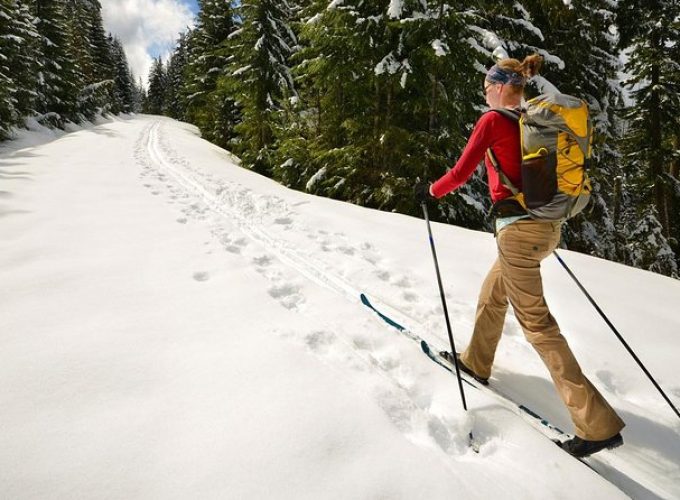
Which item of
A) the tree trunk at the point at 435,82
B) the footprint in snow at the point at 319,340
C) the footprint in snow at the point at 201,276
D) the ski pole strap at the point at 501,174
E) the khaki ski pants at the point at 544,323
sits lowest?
A: the footprint in snow at the point at 319,340

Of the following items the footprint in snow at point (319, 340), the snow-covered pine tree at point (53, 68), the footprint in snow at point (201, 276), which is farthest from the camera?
the snow-covered pine tree at point (53, 68)

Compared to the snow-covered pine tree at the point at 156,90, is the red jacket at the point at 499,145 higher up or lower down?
Result: lower down

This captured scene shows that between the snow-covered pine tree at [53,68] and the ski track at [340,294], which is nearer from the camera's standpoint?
the ski track at [340,294]

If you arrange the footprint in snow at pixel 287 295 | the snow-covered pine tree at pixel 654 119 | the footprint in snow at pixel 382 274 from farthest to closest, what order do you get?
the snow-covered pine tree at pixel 654 119, the footprint in snow at pixel 382 274, the footprint in snow at pixel 287 295

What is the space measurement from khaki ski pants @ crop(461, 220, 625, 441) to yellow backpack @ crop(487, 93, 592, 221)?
0.21m

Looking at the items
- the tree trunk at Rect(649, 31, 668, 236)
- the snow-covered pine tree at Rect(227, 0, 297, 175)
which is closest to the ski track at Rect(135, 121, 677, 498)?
the snow-covered pine tree at Rect(227, 0, 297, 175)

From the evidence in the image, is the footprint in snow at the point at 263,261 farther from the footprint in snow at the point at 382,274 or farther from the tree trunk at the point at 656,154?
the tree trunk at the point at 656,154

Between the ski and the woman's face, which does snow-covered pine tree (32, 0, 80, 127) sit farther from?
the woman's face

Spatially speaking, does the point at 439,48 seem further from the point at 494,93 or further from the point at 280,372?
the point at 280,372

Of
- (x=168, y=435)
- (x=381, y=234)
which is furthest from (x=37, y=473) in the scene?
(x=381, y=234)

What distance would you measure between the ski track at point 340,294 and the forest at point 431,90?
309cm

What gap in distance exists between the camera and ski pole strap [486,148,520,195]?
8.17ft

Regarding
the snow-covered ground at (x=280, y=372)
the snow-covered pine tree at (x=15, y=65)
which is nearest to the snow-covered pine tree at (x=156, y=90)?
the snow-covered pine tree at (x=15, y=65)

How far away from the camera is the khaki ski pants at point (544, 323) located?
225 centimetres
